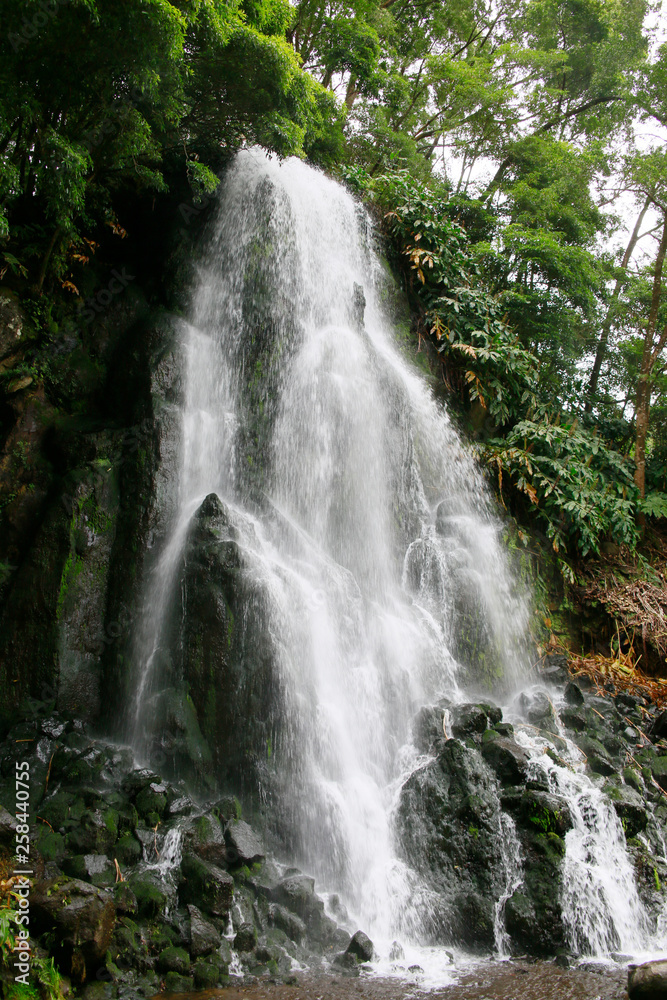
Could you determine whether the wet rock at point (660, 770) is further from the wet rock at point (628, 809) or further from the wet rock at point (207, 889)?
the wet rock at point (207, 889)

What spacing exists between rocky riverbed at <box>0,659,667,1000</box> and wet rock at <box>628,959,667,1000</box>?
1.06ft

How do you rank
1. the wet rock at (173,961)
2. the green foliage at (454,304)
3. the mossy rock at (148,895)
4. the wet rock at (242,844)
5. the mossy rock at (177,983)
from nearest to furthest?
the mossy rock at (177,983) → the wet rock at (173,961) → the mossy rock at (148,895) → the wet rock at (242,844) → the green foliage at (454,304)

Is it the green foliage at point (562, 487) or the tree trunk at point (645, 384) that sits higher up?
the tree trunk at point (645, 384)

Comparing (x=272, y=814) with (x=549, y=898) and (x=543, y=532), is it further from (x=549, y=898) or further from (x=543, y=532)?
(x=543, y=532)

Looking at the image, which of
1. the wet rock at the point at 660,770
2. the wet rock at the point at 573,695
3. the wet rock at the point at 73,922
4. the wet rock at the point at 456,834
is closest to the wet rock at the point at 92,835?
the wet rock at the point at 73,922

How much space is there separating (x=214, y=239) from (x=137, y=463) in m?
3.83

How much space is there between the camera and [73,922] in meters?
3.76

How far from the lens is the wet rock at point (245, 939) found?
435 cm

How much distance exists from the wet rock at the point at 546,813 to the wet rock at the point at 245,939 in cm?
232

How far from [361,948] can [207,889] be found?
111 cm

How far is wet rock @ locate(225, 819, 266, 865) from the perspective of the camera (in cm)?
487

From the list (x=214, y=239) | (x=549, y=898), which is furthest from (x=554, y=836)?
(x=214, y=239)

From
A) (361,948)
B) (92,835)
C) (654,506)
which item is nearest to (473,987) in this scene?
(361,948)

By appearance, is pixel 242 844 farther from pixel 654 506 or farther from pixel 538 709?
pixel 654 506
